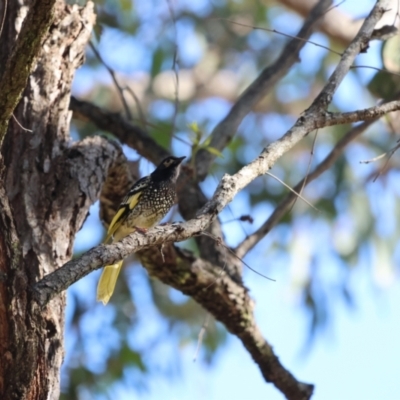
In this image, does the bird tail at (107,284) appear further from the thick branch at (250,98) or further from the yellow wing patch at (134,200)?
the thick branch at (250,98)

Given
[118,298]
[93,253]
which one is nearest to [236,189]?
[93,253]

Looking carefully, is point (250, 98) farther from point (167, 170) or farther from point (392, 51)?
point (392, 51)

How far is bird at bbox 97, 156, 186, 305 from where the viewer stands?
432cm

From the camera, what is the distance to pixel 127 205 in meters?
4.23

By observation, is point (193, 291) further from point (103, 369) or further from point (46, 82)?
point (103, 369)

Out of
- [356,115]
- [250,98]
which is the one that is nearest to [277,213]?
[250,98]

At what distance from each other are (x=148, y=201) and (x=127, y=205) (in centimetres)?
33

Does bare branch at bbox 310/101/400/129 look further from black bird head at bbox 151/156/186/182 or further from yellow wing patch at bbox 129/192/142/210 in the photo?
black bird head at bbox 151/156/186/182

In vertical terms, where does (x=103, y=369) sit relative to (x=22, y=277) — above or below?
above

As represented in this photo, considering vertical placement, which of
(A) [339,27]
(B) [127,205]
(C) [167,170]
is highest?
(A) [339,27]

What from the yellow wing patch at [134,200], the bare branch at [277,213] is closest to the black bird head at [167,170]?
Answer: the yellow wing patch at [134,200]

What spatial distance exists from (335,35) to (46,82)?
4.40m

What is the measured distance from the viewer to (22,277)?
233 cm

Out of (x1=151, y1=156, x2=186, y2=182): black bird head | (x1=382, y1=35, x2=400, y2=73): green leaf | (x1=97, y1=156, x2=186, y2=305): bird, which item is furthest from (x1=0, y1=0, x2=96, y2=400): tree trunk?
(x1=382, y1=35, x2=400, y2=73): green leaf
